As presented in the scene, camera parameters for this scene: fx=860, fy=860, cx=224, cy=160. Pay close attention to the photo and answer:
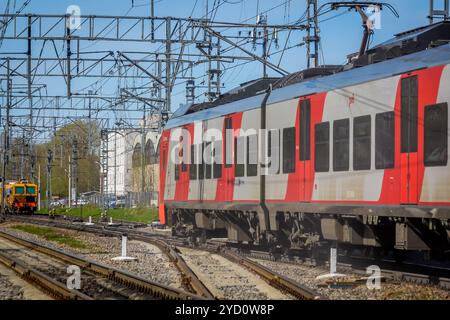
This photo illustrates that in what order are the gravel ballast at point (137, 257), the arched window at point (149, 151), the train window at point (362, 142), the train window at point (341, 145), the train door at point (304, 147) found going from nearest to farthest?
the train window at point (362, 142), the train window at point (341, 145), the gravel ballast at point (137, 257), the train door at point (304, 147), the arched window at point (149, 151)

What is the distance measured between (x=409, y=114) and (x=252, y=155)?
6902 millimetres

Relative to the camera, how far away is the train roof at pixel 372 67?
A: 14211 mm

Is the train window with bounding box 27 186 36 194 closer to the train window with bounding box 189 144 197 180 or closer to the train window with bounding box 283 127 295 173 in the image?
the train window with bounding box 189 144 197 180

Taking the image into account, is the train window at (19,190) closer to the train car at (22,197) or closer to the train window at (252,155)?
the train car at (22,197)

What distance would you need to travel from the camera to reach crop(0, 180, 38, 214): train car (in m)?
73.1

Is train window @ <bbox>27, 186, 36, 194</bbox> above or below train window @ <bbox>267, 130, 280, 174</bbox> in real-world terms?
below

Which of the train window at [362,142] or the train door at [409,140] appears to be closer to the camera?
the train door at [409,140]

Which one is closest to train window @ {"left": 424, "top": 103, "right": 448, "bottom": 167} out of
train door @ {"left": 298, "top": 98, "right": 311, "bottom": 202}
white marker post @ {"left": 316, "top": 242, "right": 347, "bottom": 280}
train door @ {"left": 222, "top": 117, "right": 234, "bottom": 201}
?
white marker post @ {"left": 316, "top": 242, "right": 347, "bottom": 280}

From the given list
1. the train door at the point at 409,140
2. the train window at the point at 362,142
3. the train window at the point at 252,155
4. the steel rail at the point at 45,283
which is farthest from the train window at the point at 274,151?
the steel rail at the point at 45,283

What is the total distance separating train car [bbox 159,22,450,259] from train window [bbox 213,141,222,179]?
27mm

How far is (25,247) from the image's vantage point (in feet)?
85.5

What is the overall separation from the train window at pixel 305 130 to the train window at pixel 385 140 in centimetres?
271

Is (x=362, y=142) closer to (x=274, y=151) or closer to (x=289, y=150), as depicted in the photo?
(x=289, y=150)
